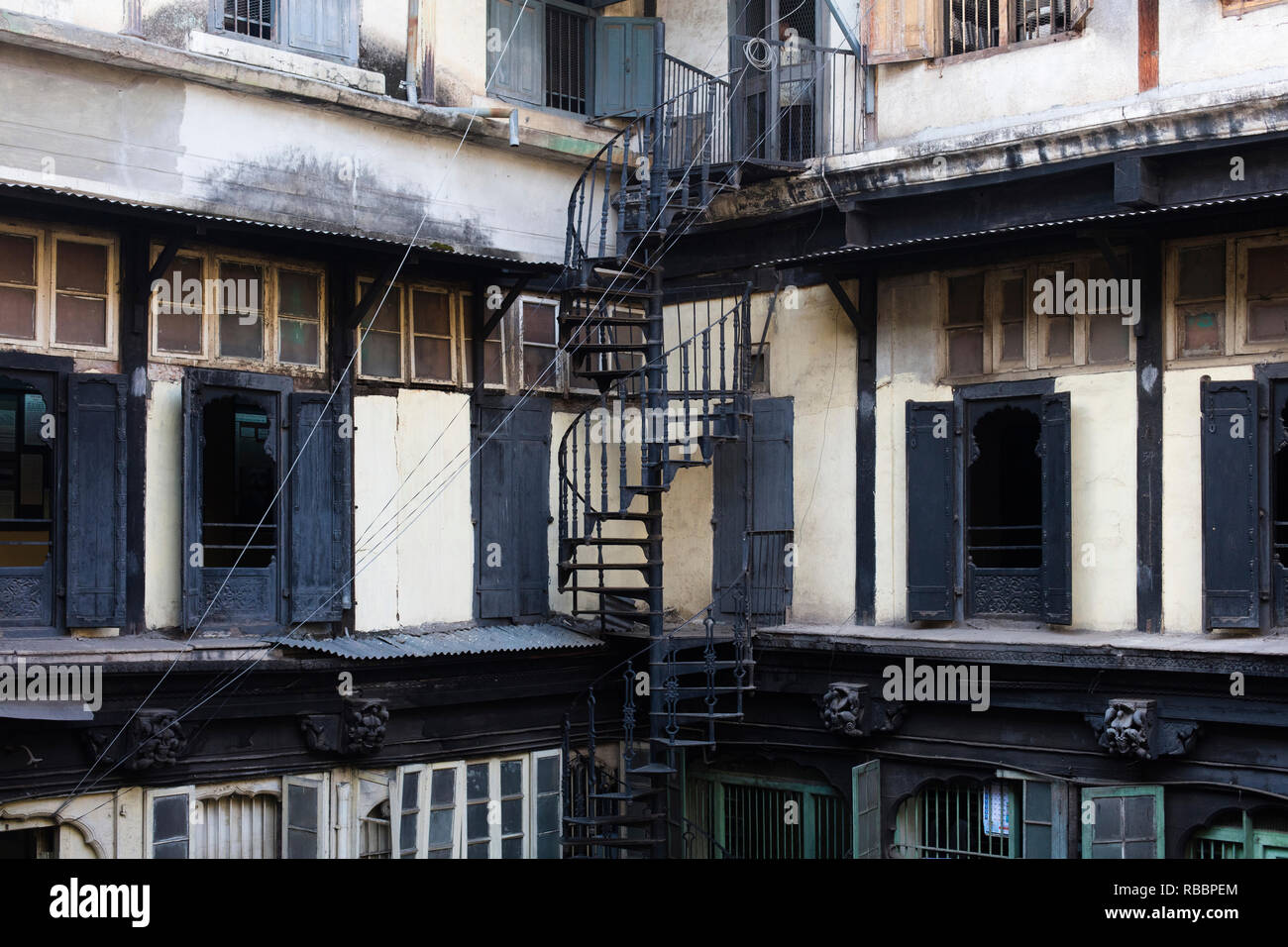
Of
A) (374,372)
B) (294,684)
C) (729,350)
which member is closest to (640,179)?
(729,350)

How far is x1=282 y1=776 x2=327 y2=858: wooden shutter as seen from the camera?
12.6 meters

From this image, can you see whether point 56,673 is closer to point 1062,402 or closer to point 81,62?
point 81,62

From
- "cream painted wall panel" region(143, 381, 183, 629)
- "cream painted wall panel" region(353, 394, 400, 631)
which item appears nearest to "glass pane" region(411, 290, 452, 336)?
"cream painted wall panel" region(353, 394, 400, 631)

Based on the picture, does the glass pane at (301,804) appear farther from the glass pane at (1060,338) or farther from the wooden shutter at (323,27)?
the glass pane at (1060,338)

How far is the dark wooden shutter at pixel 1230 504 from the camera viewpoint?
11562 millimetres

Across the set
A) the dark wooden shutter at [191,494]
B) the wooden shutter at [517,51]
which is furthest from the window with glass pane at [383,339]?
the wooden shutter at [517,51]

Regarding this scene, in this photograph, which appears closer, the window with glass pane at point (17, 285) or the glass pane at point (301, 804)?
the window with glass pane at point (17, 285)

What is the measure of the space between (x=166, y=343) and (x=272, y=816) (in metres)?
3.87

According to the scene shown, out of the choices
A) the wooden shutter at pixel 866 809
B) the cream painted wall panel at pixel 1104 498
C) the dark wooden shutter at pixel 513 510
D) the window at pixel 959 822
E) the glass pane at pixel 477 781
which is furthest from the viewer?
the dark wooden shutter at pixel 513 510

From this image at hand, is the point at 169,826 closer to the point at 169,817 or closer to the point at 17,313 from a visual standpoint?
the point at 169,817

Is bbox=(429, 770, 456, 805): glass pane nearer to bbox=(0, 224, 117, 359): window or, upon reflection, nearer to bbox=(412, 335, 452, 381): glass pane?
bbox=(412, 335, 452, 381): glass pane

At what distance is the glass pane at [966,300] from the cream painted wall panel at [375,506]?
4.91 metres

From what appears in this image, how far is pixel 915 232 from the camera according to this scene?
44.7ft

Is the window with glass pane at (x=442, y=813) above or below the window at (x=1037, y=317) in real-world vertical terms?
below
